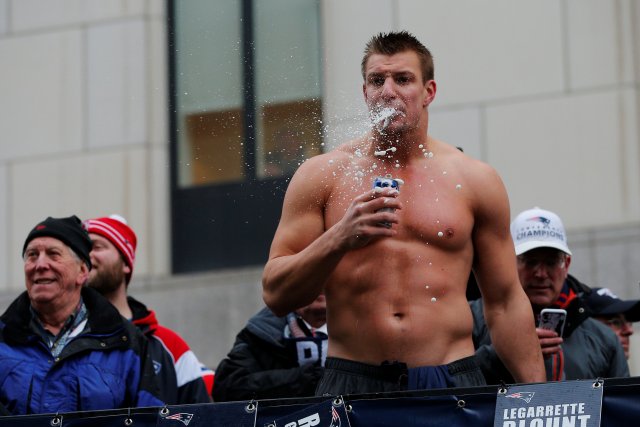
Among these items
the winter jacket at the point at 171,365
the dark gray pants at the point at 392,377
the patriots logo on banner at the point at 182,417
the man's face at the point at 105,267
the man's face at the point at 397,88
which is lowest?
the patriots logo on banner at the point at 182,417

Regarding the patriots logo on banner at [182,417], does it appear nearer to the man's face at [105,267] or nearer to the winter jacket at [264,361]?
the winter jacket at [264,361]

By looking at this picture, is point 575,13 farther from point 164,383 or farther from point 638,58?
point 164,383

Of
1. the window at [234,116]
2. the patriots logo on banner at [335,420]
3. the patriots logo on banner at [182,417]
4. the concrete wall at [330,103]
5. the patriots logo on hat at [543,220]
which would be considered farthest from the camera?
the concrete wall at [330,103]

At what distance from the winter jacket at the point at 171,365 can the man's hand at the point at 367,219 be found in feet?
5.05

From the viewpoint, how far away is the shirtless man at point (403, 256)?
6.01m

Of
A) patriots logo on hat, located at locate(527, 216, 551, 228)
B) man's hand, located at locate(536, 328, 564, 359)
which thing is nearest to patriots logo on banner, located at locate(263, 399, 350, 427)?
man's hand, located at locate(536, 328, 564, 359)

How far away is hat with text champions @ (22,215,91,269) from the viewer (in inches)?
284

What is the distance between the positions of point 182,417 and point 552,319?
6.51 ft

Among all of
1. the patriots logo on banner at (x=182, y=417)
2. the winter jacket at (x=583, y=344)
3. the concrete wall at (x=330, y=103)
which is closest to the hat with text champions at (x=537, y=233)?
the winter jacket at (x=583, y=344)

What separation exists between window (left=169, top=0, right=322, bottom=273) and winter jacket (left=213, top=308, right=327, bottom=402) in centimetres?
204

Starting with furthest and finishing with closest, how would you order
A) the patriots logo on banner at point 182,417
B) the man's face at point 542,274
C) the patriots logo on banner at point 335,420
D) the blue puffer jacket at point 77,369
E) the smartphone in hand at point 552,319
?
the man's face at point 542,274, the smartphone in hand at point 552,319, the blue puffer jacket at point 77,369, the patriots logo on banner at point 182,417, the patriots logo on banner at point 335,420

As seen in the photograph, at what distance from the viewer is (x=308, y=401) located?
18.4ft

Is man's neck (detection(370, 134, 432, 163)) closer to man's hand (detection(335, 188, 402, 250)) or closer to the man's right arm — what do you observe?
the man's right arm

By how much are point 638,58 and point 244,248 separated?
3607mm
